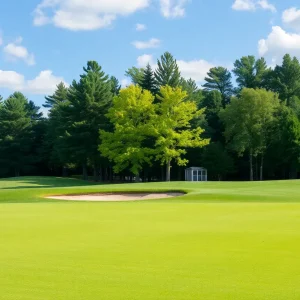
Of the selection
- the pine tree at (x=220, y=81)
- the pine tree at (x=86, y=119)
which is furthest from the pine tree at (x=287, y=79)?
the pine tree at (x=86, y=119)

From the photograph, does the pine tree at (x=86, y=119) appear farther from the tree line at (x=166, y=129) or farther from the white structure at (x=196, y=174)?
the white structure at (x=196, y=174)

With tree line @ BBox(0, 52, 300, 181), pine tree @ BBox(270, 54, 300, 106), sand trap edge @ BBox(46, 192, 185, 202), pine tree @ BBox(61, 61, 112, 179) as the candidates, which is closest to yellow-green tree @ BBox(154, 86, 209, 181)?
tree line @ BBox(0, 52, 300, 181)

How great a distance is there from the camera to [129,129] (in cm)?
5878

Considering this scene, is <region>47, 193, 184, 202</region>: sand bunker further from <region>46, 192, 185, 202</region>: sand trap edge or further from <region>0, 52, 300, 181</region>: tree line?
<region>0, 52, 300, 181</region>: tree line

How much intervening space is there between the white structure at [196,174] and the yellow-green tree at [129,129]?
22.3 ft

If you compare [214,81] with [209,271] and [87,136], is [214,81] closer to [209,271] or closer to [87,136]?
[87,136]

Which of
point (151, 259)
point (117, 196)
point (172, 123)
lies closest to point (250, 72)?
point (172, 123)

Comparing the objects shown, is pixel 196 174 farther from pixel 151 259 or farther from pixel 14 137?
pixel 151 259

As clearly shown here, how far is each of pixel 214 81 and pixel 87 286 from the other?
92161 millimetres

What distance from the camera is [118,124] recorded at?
59312mm

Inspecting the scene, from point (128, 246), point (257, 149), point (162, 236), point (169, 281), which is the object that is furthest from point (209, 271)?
point (257, 149)

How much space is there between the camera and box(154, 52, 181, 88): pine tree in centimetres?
7369

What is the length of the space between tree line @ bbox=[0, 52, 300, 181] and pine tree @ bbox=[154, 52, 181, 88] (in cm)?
15

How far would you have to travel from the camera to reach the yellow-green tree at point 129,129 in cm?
5916
